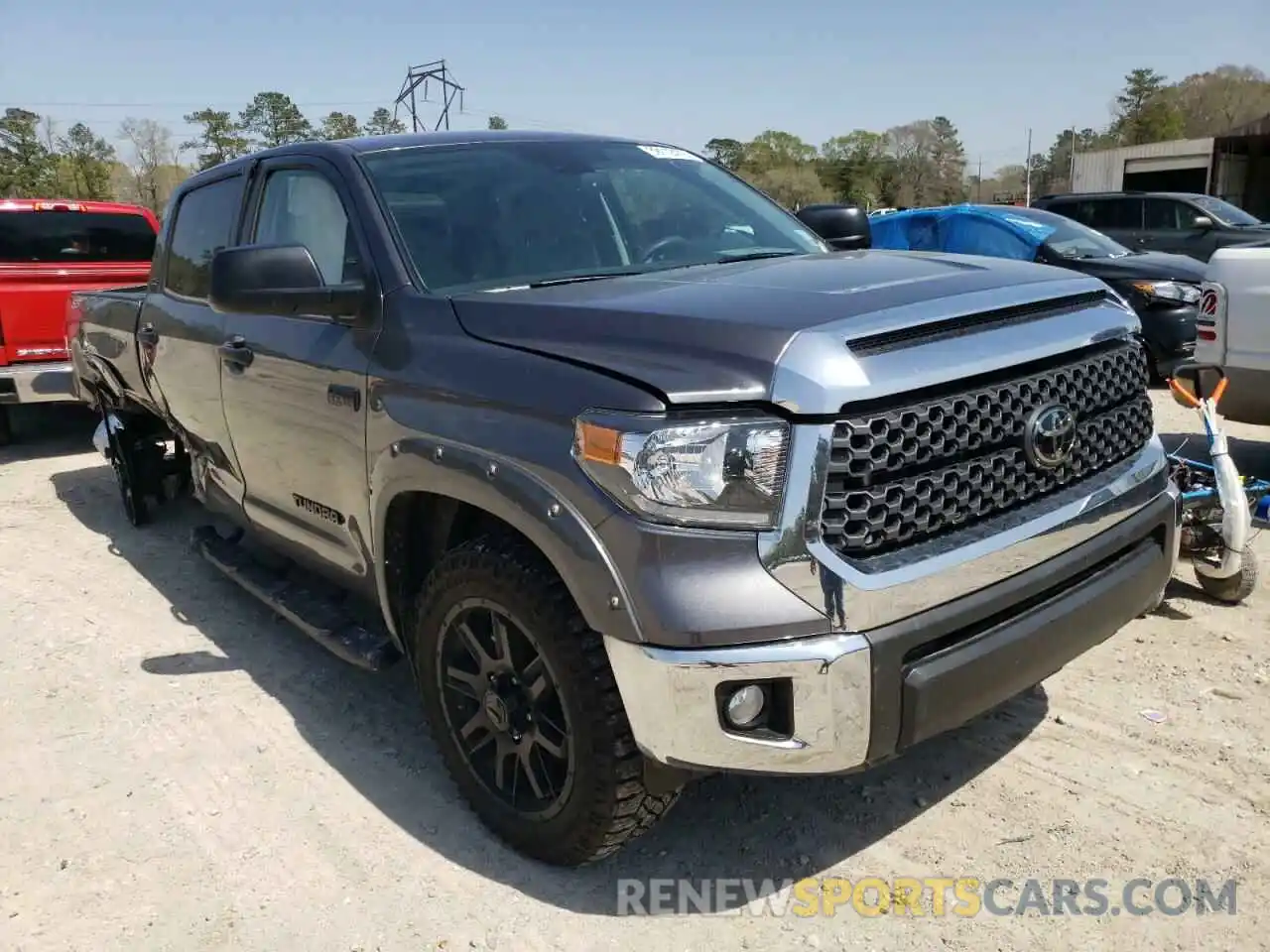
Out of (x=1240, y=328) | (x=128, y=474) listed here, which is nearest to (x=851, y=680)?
(x=1240, y=328)

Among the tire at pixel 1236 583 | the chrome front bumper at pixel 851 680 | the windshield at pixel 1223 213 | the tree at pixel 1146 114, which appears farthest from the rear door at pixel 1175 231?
the tree at pixel 1146 114

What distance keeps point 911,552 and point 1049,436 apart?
0.50m

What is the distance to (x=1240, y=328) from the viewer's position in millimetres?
5422

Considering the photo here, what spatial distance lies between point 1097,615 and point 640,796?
3.97 feet

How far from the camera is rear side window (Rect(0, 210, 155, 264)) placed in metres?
8.17

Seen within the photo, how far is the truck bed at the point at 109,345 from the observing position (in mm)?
5277

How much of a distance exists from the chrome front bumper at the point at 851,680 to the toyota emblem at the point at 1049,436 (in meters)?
0.26

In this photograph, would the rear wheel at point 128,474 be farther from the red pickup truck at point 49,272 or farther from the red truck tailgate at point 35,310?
the red truck tailgate at point 35,310

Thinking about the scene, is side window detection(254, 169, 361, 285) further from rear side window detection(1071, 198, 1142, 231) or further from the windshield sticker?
rear side window detection(1071, 198, 1142, 231)

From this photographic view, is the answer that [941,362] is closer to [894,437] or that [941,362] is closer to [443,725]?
[894,437]

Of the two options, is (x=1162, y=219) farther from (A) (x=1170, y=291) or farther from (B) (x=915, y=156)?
(B) (x=915, y=156)

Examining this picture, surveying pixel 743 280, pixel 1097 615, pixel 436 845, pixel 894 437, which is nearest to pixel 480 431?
pixel 743 280

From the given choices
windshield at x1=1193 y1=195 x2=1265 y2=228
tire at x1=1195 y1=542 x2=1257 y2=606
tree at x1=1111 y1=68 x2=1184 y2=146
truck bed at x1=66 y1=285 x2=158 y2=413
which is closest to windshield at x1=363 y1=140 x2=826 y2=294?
tire at x1=1195 y1=542 x2=1257 y2=606

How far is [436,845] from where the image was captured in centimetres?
286
